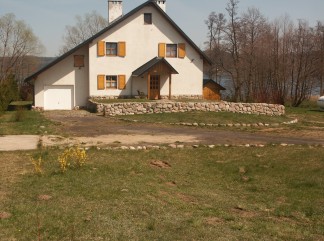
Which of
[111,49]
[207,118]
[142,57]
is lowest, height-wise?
[207,118]

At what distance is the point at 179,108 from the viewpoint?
2548cm

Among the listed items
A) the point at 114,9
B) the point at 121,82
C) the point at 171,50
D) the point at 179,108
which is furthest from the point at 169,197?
the point at 114,9

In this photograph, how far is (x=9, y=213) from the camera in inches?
284

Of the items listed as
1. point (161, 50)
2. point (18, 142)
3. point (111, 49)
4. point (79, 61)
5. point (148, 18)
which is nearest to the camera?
point (18, 142)

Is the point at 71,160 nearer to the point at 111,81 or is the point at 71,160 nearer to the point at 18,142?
the point at 18,142

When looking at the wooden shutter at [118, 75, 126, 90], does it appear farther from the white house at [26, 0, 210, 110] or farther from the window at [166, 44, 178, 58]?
the window at [166, 44, 178, 58]

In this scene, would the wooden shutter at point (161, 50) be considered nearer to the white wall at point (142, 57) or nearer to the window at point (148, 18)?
the white wall at point (142, 57)

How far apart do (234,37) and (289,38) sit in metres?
7.10

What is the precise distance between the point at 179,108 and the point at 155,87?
6.58 meters

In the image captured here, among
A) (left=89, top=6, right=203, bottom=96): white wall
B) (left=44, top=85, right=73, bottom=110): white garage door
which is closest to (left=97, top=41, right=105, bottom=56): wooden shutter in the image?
(left=89, top=6, right=203, bottom=96): white wall

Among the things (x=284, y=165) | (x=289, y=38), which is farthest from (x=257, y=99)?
(x=284, y=165)

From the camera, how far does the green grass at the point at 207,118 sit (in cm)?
2259

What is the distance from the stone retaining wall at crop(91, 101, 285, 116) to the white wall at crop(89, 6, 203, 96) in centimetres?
477

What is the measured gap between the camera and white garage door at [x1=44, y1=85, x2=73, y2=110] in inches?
1187
